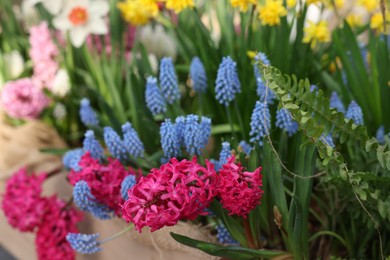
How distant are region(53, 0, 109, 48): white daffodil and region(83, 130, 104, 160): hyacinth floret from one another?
1.59 ft

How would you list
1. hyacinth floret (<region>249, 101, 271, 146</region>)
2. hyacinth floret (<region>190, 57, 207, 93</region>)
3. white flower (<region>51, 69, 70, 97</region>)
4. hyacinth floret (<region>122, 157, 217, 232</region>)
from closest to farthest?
hyacinth floret (<region>122, 157, 217, 232</region>)
hyacinth floret (<region>249, 101, 271, 146</region>)
hyacinth floret (<region>190, 57, 207, 93</region>)
white flower (<region>51, 69, 70, 97</region>)

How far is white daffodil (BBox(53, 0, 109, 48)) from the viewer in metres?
1.48

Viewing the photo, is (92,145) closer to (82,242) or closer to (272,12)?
(82,242)

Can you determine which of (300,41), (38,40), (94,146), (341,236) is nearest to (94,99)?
(38,40)

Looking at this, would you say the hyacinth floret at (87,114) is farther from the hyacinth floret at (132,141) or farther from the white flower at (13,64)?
the white flower at (13,64)

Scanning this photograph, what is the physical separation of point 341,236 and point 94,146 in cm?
46

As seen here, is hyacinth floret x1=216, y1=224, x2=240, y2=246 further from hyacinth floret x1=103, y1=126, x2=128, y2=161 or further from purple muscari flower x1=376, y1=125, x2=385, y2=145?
purple muscari flower x1=376, y1=125, x2=385, y2=145

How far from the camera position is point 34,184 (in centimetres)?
120

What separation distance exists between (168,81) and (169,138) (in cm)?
19

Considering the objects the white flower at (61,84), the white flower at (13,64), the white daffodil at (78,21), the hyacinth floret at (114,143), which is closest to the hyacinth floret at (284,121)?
the hyacinth floret at (114,143)

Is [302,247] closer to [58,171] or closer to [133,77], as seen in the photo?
[133,77]

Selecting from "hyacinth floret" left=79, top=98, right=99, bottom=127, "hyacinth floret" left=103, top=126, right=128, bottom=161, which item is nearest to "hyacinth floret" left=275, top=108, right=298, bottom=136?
"hyacinth floret" left=103, top=126, right=128, bottom=161

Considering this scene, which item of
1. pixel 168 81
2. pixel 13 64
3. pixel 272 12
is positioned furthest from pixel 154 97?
pixel 13 64

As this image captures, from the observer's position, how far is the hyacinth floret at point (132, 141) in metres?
1.02
